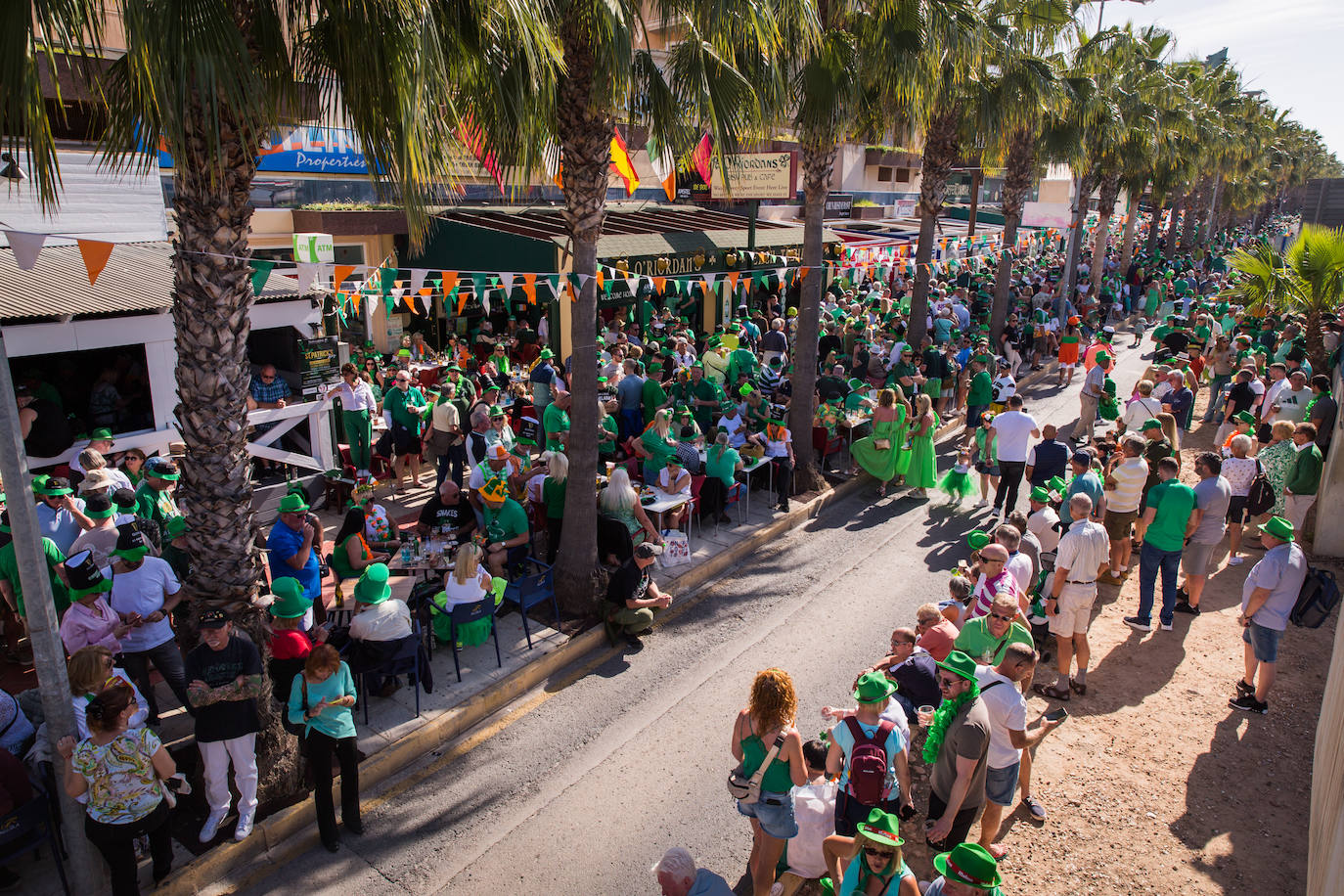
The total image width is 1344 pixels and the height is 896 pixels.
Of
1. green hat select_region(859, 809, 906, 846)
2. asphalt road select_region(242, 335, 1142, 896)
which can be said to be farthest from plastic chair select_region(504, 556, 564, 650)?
green hat select_region(859, 809, 906, 846)

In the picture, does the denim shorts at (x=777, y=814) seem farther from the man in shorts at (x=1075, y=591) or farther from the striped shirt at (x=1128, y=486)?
the striped shirt at (x=1128, y=486)

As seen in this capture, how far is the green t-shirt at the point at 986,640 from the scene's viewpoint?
568 centimetres

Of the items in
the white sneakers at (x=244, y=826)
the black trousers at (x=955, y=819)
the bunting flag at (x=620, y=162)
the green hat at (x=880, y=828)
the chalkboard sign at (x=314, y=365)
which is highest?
the bunting flag at (x=620, y=162)

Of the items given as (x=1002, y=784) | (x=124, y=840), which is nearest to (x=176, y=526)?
(x=124, y=840)

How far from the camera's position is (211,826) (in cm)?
558

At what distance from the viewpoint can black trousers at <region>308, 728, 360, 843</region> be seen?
5562 mm

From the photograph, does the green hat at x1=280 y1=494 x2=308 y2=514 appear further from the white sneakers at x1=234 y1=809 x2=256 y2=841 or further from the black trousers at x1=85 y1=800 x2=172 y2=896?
the black trousers at x1=85 y1=800 x2=172 y2=896

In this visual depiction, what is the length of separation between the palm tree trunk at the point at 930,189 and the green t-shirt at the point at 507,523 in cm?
1159

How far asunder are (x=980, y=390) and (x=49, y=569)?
1194cm

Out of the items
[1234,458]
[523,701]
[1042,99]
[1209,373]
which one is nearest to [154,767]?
[523,701]

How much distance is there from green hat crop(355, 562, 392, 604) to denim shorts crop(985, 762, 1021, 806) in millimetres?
4552

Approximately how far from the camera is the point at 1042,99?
53.5 feet

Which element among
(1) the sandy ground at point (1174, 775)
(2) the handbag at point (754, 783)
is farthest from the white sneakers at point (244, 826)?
(1) the sandy ground at point (1174, 775)

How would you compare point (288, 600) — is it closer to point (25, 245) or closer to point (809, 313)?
point (25, 245)
